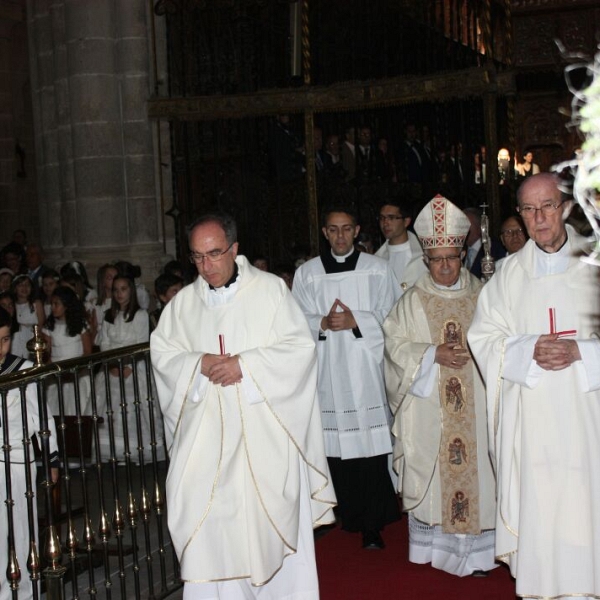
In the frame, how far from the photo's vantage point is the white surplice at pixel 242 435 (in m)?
4.62

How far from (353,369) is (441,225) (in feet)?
4.09

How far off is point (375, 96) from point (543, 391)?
646 cm

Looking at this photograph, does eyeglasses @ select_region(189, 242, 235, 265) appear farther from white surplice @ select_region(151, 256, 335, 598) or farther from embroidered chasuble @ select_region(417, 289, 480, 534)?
embroidered chasuble @ select_region(417, 289, 480, 534)

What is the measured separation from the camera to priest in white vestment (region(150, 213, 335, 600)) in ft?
15.2

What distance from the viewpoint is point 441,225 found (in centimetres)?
553

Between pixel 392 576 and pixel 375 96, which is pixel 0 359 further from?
pixel 375 96

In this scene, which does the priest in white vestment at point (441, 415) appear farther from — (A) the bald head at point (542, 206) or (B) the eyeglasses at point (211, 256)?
(B) the eyeglasses at point (211, 256)

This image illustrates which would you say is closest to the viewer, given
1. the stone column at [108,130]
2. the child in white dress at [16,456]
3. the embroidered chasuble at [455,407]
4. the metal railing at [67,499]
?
the metal railing at [67,499]

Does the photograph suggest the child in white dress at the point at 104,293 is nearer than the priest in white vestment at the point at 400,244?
No

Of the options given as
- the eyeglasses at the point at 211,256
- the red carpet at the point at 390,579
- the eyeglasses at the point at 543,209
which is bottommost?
the red carpet at the point at 390,579

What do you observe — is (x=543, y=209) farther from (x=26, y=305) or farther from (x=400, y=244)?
(x=26, y=305)

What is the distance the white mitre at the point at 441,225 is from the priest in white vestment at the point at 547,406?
822mm

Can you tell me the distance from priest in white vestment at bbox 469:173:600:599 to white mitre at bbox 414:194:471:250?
82 cm

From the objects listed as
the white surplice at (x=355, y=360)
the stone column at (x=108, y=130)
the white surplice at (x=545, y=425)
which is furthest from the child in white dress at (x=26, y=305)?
the white surplice at (x=545, y=425)
